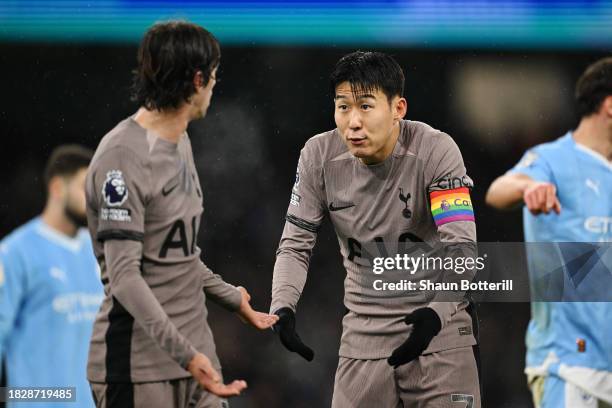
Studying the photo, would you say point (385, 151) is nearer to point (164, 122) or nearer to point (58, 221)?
point (164, 122)

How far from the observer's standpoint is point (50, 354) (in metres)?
3.91

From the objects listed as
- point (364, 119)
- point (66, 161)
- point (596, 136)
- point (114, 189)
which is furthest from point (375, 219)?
point (66, 161)

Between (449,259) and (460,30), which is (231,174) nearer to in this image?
(460,30)

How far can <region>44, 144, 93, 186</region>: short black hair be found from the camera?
3.99 metres

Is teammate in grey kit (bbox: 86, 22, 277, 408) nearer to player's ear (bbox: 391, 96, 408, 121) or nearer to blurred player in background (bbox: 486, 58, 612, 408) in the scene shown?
player's ear (bbox: 391, 96, 408, 121)

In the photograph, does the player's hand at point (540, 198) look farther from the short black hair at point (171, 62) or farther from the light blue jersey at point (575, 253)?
the short black hair at point (171, 62)

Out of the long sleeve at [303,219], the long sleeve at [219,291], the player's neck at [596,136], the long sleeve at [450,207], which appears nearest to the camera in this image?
the long sleeve at [219,291]

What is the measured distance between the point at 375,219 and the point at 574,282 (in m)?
1.11

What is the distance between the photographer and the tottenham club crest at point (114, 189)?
2.35 meters

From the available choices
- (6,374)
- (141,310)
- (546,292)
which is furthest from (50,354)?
(546,292)

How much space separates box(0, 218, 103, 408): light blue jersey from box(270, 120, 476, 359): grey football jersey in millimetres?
1190

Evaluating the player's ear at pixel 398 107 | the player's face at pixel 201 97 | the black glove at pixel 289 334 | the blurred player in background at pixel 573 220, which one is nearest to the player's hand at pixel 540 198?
the blurred player in background at pixel 573 220

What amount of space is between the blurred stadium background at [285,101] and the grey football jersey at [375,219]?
98cm

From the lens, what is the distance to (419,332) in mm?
2707
